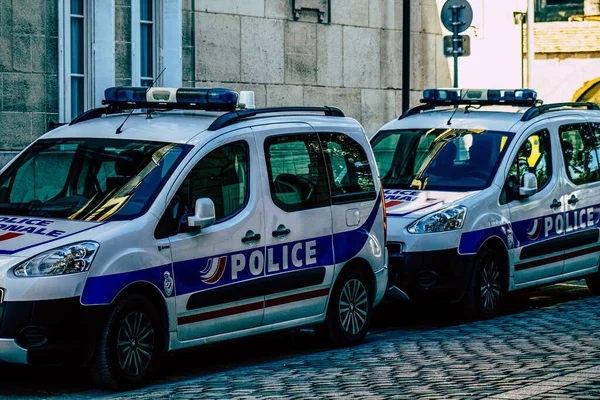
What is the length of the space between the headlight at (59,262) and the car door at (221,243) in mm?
667

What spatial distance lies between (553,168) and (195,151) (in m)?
4.92

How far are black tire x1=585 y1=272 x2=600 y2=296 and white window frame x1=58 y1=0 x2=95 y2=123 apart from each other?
635 cm

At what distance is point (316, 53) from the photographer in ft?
65.9

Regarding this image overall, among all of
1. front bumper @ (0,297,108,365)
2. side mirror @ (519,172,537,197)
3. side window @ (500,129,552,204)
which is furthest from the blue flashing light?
side mirror @ (519,172,537,197)

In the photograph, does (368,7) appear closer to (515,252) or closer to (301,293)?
(515,252)

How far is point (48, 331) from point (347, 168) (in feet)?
10.7

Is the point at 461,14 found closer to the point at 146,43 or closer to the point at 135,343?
the point at 146,43

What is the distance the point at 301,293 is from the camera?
387 inches

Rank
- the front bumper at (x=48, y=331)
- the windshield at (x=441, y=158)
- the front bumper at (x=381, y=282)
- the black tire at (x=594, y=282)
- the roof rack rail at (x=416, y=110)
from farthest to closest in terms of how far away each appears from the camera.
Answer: the black tire at (x=594, y=282) < the roof rack rail at (x=416, y=110) < the windshield at (x=441, y=158) < the front bumper at (x=381, y=282) < the front bumper at (x=48, y=331)

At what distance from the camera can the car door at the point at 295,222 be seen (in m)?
9.56

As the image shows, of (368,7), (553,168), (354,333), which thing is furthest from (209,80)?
(354,333)

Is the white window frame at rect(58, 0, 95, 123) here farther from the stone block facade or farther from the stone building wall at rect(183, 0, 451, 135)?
the stone building wall at rect(183, 0, 451, 135)

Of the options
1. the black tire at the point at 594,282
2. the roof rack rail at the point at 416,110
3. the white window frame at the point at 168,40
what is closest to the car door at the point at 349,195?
the roof rack rail at the point at 416,110

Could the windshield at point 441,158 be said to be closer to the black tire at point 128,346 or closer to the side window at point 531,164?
→ the side window at point 531,164
